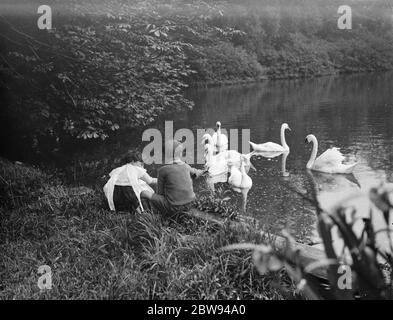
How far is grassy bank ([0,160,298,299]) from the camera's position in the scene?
2416 millimetres

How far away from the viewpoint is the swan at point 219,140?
5.35m

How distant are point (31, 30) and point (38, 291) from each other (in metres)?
1.87

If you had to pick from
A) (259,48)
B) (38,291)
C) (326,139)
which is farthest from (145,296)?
(326,139)

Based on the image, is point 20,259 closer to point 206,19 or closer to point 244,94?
point 206,19

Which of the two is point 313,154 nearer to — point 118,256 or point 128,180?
point 128,180

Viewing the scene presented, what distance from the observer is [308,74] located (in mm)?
3820

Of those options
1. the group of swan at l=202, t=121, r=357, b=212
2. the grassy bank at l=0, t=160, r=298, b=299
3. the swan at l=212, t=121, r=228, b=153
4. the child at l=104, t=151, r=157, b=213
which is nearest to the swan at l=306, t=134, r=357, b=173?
the group of swan at l=202, t=121, r=357, b=212

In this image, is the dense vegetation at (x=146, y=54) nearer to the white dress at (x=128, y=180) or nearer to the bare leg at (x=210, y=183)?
the bare leg at (x=210, y=183)

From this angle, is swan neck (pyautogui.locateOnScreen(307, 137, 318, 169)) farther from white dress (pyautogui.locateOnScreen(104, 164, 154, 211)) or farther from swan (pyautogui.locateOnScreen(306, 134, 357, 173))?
white dress (pyautogui.locateOnScreen(104, 164, 154, 211))

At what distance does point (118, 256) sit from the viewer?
9.39 feet

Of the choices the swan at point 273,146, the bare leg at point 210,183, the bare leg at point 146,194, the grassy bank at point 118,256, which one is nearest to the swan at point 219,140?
the swan at point 273,146

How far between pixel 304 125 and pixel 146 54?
7.11 feet

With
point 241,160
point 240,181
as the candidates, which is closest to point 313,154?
point 241,160

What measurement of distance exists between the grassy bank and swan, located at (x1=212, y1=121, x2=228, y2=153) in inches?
70.2
